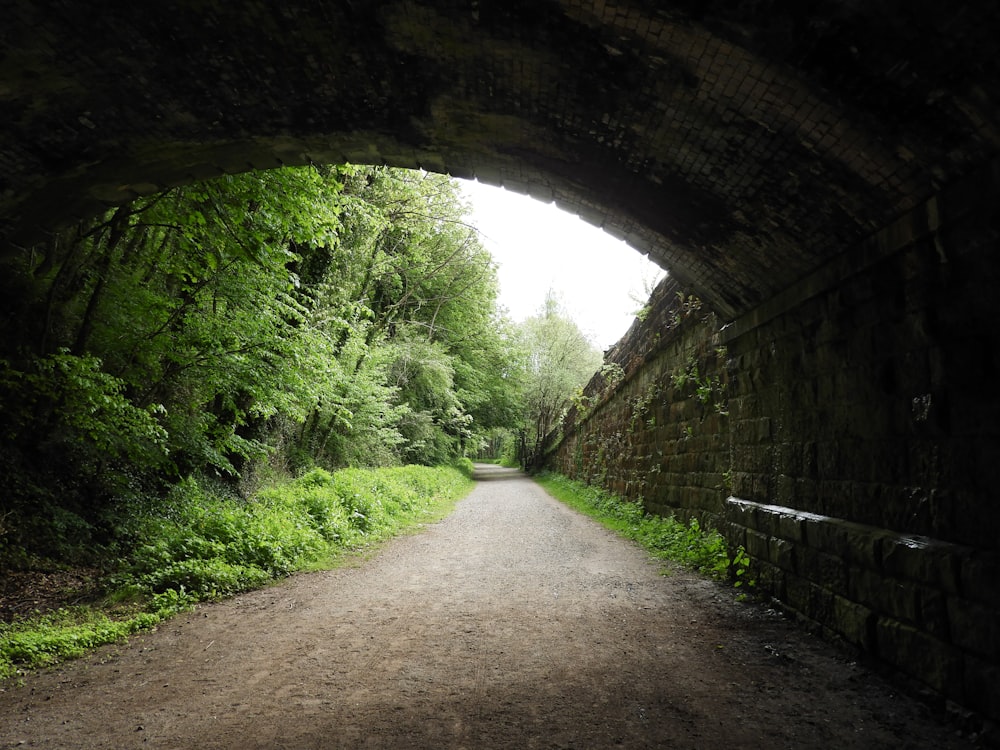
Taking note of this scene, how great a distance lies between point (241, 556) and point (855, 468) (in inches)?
231

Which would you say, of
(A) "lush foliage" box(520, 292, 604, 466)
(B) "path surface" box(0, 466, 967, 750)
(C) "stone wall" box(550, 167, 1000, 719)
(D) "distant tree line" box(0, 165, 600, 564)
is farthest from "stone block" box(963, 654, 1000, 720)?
(A) "lush foliage" box(520, 292, 604, 466)

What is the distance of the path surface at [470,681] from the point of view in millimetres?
2666

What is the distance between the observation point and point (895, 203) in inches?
127

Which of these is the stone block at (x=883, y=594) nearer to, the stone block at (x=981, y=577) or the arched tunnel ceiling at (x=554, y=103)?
the stone block at (x=981, y=577)

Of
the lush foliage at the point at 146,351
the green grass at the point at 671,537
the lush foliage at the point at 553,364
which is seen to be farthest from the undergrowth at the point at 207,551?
the lush foliage at the point at 553,364

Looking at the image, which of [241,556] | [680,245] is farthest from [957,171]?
[241,556]

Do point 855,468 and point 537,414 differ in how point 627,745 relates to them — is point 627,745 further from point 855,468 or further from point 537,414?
point 537,414

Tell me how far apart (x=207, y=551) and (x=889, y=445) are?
242 inches

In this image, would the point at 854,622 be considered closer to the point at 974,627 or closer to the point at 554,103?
the point at 974,627

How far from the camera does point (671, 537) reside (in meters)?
7.86

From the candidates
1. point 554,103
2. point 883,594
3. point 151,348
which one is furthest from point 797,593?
point 151,348

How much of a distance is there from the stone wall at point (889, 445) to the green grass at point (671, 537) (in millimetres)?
363

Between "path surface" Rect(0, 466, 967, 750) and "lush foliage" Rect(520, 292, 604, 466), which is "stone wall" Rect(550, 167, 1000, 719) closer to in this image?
"path surface" Rect(0, 466, 967, 750)

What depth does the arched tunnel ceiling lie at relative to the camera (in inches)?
104
